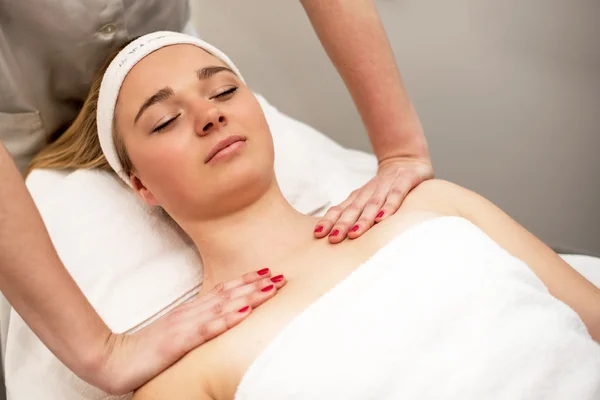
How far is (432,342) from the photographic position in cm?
92

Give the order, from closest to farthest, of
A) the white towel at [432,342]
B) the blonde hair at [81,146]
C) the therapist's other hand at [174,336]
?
the white towel at [432,342] → the therapist's other hand at [174,336] → the blonde hair at [81,146]

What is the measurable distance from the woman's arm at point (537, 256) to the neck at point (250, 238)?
0.32m

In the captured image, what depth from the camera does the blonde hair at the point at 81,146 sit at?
138cm

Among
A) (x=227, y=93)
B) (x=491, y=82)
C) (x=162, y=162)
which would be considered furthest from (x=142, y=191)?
(x=491, y=82)

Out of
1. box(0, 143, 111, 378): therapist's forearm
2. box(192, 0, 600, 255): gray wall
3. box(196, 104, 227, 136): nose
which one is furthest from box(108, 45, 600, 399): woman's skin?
box(192, 0, 600, 255): gray wall

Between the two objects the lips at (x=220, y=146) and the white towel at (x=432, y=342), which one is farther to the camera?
the lips at (x=220, y=146)

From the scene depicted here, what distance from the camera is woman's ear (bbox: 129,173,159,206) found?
51.3 inches

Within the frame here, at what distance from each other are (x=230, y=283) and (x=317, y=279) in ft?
0.51

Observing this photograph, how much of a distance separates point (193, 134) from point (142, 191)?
0.25 m

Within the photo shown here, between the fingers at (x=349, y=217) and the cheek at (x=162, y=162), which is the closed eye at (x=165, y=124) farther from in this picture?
the fingers at (x=349, y=217)

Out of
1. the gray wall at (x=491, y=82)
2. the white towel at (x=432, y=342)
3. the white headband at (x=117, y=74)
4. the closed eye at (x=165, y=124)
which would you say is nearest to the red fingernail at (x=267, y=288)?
the white towel at (x=432, y=342)

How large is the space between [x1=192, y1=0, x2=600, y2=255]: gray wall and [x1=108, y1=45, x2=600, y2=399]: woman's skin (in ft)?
2.31

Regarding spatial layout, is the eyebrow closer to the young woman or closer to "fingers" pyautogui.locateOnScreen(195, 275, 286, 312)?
the young woman

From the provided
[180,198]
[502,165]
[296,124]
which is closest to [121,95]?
[180,198]
